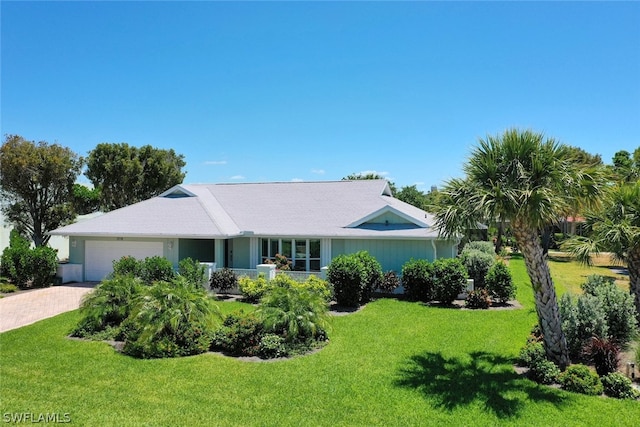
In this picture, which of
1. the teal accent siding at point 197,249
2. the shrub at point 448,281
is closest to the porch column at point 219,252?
the teal accent siding at point 197,249

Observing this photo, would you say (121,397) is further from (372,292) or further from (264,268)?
(372,292)

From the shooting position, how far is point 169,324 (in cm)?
1214

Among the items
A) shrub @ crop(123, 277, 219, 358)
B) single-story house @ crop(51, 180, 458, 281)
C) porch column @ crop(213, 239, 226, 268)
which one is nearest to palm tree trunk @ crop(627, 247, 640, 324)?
single-story house @ crop(51, 180, 458, 281)

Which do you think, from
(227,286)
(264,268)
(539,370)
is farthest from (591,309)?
(227,286)

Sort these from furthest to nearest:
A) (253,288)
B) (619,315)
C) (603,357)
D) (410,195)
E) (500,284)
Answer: (410,195) → (253,288) → (500,284) → (619,315) → (603,357)

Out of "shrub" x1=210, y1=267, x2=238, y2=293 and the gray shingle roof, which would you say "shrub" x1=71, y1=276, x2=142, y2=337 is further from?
the gray shingle roof

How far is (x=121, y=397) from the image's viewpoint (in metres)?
8.78

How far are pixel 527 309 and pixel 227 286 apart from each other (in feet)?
45.1

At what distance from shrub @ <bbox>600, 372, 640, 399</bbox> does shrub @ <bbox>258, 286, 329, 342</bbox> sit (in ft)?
24.0

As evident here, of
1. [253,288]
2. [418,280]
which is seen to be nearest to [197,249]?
[253,288]

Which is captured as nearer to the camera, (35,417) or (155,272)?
(35,417)

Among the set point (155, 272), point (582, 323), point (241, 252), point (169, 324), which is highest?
point (241, 252)

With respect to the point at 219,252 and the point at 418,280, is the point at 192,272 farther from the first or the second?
the point at 418,280

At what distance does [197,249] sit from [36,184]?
13528 millimetres
